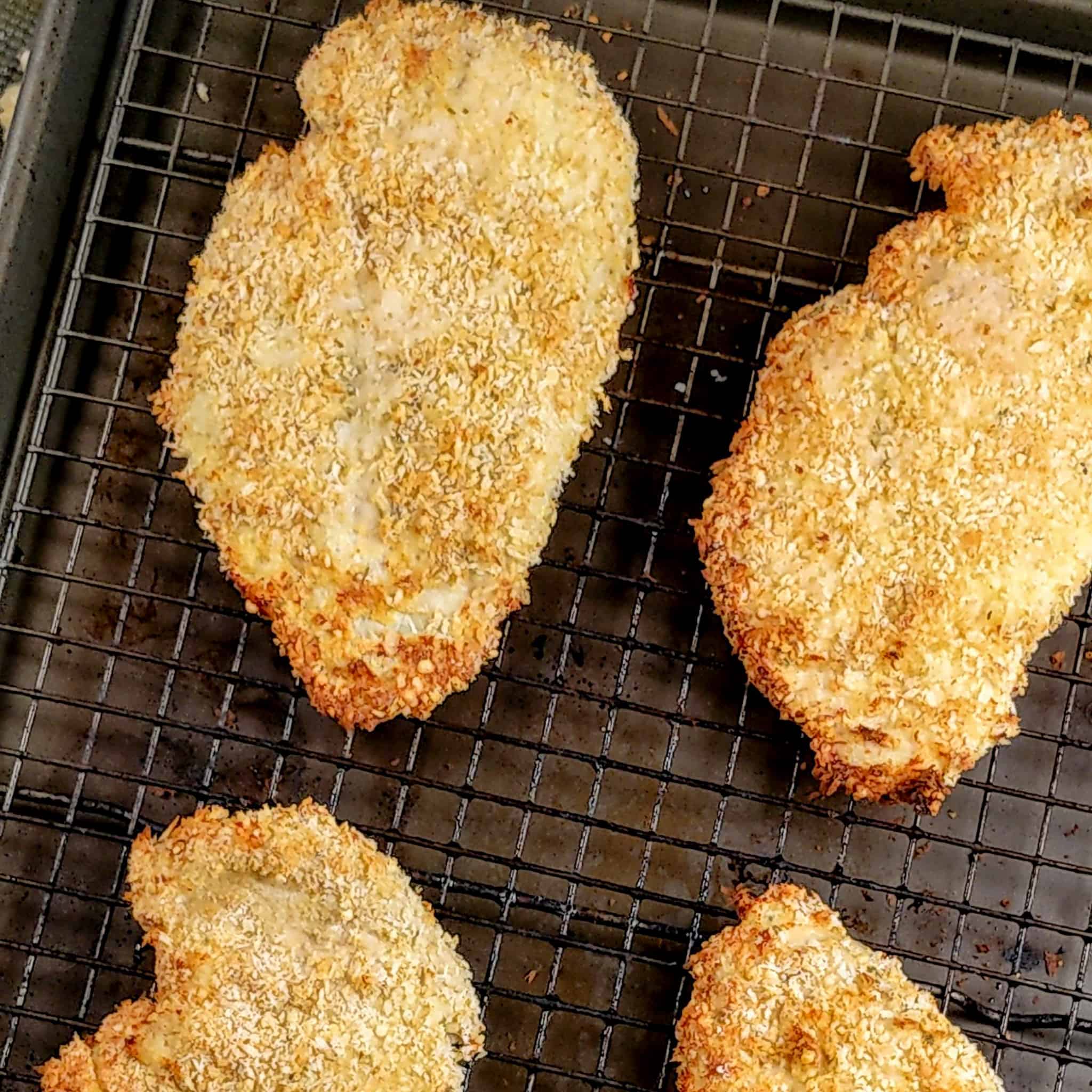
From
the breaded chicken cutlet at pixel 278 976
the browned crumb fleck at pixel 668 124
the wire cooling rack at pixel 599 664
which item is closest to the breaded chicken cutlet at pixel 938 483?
the wire cooling rack at pixel 599 664

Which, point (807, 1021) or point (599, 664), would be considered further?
point (599, 664)

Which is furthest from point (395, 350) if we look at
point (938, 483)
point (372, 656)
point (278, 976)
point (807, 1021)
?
point (807, 1021)

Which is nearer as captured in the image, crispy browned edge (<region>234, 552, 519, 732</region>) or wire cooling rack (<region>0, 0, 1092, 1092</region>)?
crispy browned edge (<region>234, 552, 519, 732</region>)

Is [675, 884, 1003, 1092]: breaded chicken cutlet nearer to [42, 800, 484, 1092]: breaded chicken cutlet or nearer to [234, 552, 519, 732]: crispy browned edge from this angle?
[42, 800, 484, 1092]: breaded chicken cutlet

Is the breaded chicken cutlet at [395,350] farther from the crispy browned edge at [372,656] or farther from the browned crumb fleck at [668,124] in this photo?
the browned crumb fleck at [668,124]

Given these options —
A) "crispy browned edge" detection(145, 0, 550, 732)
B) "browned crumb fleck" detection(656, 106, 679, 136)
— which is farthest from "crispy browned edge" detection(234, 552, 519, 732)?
"browned crumb fleck" detection(656, 106, 679, 136)

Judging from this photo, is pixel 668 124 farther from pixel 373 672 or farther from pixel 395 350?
pixel 373 672
